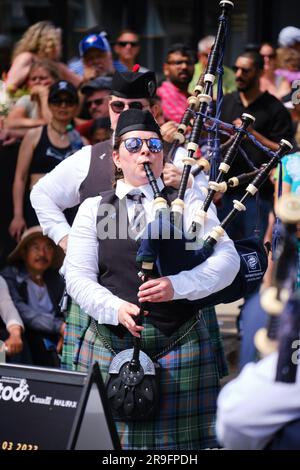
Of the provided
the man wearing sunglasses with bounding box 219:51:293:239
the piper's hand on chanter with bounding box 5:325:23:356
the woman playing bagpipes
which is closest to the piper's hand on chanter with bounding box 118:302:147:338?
the woman playing bagpipes

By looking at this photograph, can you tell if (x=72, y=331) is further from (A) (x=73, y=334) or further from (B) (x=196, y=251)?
(B) (x=196, y=251)

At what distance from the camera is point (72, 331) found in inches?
157

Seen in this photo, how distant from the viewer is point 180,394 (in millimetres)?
3527

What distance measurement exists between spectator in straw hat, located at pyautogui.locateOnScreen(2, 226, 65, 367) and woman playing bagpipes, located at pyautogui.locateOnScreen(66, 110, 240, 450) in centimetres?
178

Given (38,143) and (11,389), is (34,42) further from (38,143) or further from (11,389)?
(11,389)

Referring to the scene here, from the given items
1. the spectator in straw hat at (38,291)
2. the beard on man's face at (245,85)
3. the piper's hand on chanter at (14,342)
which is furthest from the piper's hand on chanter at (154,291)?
the beard on man's face at (245,85)

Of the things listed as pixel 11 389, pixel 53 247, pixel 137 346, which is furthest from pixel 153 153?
pixel 53 247

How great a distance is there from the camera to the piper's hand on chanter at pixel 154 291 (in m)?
3.30

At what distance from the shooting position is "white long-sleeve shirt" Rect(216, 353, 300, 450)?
7.38ft

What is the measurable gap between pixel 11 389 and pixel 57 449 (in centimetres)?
27

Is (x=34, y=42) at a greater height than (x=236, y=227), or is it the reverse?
(x=34, y=42)

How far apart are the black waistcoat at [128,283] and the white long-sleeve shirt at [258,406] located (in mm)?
1169

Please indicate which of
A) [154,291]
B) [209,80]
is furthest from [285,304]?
[209,80]

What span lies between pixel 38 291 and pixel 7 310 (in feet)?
1.17
